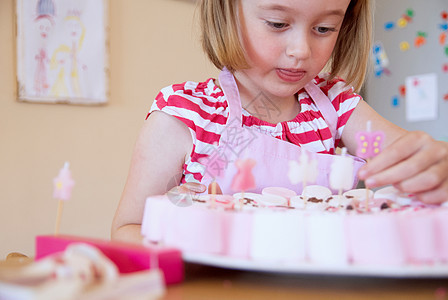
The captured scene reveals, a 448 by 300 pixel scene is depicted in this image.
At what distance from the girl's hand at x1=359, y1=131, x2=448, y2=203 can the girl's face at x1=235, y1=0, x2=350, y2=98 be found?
34cm

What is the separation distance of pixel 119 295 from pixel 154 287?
1.4 inches

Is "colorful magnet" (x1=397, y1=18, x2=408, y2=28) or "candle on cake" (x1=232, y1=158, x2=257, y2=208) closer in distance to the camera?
"candle on cake" (x1=232, y1=158, x2=257, y2=208)

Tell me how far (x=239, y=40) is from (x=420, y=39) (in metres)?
2.10

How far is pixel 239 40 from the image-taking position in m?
1.03

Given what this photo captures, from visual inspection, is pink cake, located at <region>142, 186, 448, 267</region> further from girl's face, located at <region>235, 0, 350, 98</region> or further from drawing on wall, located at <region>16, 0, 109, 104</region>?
drawing on wall, located at <region>16, 0, 109, 104</region>

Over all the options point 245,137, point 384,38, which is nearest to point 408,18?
point 384,38

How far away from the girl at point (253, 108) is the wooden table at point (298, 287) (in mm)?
342

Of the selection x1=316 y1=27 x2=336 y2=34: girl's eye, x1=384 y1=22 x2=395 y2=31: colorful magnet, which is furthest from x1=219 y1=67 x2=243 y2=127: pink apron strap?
x1=384 y1=22 x2=395 y2=31: colorful magnet

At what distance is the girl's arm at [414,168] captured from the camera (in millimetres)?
647

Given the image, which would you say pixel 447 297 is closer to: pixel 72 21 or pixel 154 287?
pixel 154 287

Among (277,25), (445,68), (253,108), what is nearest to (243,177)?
(277,25)

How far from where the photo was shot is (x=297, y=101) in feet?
4.05

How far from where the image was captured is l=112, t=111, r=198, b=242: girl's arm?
977 mm

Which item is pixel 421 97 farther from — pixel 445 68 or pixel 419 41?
pixel 419 41
